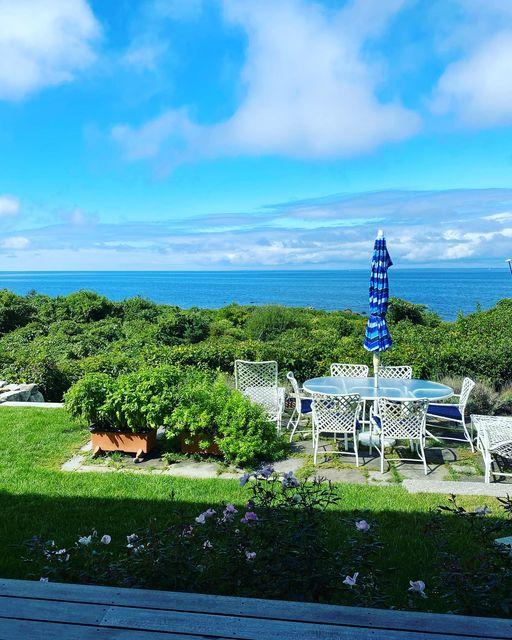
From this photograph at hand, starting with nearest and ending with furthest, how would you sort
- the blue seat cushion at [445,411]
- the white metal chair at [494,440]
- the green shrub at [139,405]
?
the white metal chair at [494,440] < the green shrub at [139,405] < the blue seat cushion at [445,411]

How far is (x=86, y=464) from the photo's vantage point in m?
5.77

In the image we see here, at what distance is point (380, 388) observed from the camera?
22.7ft

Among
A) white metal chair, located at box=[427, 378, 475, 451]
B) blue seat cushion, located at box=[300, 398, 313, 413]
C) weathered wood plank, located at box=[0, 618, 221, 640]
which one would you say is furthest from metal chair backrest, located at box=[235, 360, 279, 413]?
weathered wood plank, located at box=[0, 618, 221, 640]

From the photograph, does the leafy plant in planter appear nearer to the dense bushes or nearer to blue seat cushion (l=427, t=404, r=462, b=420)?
the dense bushes

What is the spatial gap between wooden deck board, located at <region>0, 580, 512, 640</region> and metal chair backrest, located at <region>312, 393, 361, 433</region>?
448 cm

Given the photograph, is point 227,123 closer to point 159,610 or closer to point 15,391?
point 15,391

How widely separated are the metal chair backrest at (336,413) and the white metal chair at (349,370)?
2101 mm

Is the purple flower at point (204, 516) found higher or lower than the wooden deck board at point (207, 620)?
lower

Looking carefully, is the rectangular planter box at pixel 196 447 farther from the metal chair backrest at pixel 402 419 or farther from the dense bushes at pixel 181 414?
the metal chair backrest at pixel 402 419

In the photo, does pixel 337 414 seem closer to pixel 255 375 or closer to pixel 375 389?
pixel 375 389

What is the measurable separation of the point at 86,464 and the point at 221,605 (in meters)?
4.69

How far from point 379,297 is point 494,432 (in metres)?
2.15

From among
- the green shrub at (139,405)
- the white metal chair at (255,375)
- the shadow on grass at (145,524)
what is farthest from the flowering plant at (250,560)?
the white metal chair at (255,375)

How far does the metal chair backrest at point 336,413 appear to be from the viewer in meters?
5.94
